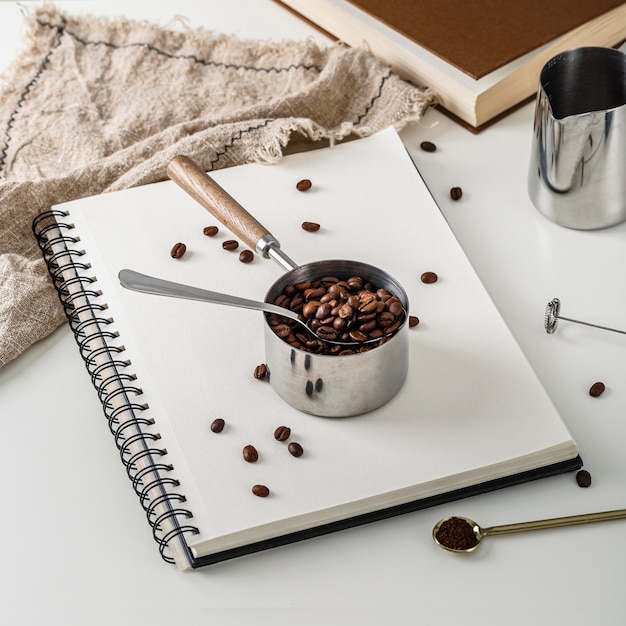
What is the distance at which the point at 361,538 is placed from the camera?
1032 millimetres

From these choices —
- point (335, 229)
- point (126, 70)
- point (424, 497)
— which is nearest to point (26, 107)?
point (126, 70)

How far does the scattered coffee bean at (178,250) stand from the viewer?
4.39 ft

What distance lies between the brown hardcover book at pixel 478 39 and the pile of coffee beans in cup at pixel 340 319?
56cm

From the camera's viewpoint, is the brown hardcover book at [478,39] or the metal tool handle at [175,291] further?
the brown hardcover book at [478,39]

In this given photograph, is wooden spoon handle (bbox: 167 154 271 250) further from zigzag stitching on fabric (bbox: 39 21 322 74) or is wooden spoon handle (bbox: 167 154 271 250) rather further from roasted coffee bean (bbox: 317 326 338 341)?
zigzag stitching on fabric (bbox: 39 21 322 74)

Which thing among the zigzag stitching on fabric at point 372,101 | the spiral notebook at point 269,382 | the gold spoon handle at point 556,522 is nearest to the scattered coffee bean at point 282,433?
the spiral notebook at point 269,382

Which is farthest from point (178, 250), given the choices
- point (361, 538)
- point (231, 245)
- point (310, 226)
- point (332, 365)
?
point (361, 538)

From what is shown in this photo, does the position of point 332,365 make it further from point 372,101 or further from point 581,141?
point 372,101

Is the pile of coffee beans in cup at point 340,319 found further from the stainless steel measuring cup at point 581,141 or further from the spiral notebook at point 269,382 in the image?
the stainless steel measuring cup at point 581,141

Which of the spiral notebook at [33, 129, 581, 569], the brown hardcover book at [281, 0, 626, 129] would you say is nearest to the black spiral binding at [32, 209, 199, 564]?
the spiral notebook at [33, 129, 581, 569]

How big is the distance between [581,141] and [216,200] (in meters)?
0.50

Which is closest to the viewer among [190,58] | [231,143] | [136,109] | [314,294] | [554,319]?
[314,294]

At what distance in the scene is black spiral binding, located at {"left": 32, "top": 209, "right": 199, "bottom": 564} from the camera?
1.05 meters

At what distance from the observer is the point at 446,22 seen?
162 cm
